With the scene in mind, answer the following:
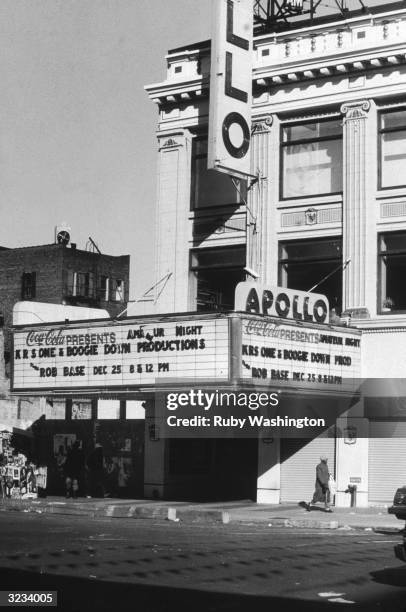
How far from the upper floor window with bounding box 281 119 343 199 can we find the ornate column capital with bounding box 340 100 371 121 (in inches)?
23.1

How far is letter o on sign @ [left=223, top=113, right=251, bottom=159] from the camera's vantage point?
107 feet

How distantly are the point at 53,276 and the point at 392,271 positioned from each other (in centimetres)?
5678

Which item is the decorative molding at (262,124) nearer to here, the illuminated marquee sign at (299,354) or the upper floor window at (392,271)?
the upper floor window at (392,271)

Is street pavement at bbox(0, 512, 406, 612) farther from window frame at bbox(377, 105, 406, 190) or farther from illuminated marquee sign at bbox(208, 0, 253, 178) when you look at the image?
illuminated marquee sign at bbox(208, 0, 253, 178)

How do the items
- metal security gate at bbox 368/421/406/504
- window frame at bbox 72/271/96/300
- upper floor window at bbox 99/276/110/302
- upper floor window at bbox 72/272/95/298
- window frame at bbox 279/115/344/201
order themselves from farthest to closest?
upper floor window at bbox 99/276/110/302 < upper floor window at bbox 72/272/95/298 < window frame at bbox 72/271/96/300 < window frame at bbox 279/115/344/201 < metal security gate at bbox 368/421/406/504

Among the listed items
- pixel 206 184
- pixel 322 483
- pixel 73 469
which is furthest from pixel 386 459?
pixel 206 184

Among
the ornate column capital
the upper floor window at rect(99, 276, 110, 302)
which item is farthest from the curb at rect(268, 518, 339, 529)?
the upper floor window at rect(99, 276, 110, 302)

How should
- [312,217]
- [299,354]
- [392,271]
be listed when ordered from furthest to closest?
1. [312,217]
2. [392,271]
3. [299,354]

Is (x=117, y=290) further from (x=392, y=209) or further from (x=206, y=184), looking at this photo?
(x=392, y=209)

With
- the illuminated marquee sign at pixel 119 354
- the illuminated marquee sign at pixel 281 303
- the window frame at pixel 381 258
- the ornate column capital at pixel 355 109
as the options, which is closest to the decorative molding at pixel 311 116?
the ornate column capital at pixel 355 109

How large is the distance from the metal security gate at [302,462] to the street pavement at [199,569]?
8.42m

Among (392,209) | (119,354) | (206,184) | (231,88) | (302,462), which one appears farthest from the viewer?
(206,184)

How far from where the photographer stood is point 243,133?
1308 inches

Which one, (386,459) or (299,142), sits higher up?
(299,142)
